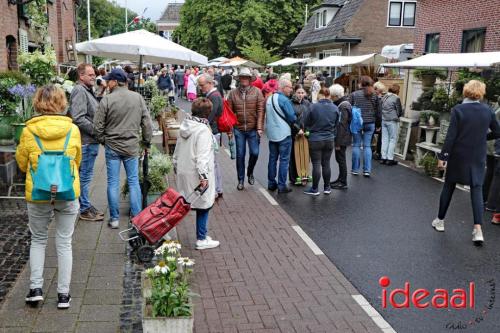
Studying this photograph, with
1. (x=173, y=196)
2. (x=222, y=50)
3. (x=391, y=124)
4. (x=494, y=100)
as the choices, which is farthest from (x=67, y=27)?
(x=222, y=50)

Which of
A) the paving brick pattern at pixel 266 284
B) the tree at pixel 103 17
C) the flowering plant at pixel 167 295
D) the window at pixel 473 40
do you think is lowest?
the paving brick pattern at pixel 266 284

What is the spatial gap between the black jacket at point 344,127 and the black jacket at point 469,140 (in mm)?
3090

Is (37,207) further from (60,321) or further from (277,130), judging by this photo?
(277,130)

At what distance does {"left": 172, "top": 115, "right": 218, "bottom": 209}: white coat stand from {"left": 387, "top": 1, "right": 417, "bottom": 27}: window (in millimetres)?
28002

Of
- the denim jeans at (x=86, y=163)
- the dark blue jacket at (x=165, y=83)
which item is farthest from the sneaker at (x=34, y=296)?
the dark blue jacket at (x=165, y=83)

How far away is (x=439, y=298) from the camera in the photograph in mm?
4926

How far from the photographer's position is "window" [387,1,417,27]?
31094mm

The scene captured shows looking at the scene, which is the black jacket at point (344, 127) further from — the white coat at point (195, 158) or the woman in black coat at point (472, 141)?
the white coat at point (195, 158)

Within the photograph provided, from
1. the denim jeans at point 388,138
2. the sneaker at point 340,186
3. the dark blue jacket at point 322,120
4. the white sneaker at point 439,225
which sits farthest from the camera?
the denim jeans at point 388,138

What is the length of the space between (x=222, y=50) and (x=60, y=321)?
43.8 meters

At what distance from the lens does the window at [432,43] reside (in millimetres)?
18797

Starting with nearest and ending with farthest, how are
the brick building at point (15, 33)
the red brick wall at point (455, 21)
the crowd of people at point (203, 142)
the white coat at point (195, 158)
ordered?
the crowd of people at point (203, 142), the white coat at point (195, 158), the brick building at point (15, 33), the red brick wall at point (455, 21)

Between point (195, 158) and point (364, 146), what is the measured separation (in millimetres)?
5751

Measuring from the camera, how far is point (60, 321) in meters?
4.13
